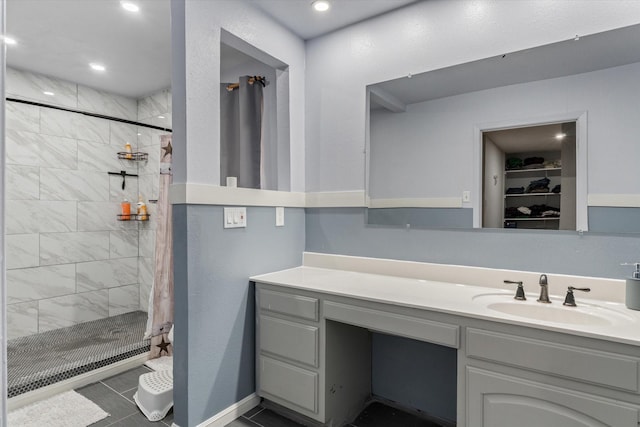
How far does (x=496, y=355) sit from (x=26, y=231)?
12.3 ft

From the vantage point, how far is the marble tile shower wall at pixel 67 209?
10.2 feet

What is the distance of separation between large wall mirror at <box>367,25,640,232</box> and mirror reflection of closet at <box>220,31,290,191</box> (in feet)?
2.03

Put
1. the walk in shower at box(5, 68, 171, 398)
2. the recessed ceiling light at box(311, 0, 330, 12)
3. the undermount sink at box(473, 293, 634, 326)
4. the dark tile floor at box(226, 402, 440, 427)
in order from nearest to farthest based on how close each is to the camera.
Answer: the undermount sink at box(473, 293, 634, 326) < the dark tile floor at box(226, 402, 440, 427) < the recessed ceiling light at box(311, 0, 330, 12) < the walk in shower at box(5, 68, 171, 398)

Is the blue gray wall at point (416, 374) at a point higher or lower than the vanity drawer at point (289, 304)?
lower

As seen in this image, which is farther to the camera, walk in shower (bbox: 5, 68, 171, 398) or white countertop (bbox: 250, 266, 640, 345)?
walk in shower (bbox: 5, 68, 171, 398)

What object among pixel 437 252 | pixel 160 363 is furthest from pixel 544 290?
pixel 160 363

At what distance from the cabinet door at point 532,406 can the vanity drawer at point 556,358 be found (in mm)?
62

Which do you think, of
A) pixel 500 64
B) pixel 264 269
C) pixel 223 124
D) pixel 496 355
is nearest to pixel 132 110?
pixel 223 124

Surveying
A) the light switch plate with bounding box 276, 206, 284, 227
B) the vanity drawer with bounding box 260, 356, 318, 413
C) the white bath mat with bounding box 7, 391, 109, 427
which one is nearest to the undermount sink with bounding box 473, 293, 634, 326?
the vanity drawer with bounding box 260, 356, 318, 413

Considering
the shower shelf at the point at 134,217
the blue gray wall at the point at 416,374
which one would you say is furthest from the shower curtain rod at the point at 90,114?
the blue gray wall at the point at 416,374

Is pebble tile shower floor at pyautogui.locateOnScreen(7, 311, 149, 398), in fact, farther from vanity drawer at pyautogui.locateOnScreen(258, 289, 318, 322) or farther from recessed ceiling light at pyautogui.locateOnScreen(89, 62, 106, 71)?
recessed ceiling light at pyautogui.locateOnScreen(89, 62, 106, 71)

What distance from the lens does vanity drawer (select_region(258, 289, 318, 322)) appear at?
6.04ft

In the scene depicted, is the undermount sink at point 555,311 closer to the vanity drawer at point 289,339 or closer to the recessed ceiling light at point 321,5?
the vanity drawer at point 289,339

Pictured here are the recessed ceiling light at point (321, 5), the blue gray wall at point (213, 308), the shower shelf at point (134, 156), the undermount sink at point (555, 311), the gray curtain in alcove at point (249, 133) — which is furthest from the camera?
the shower shelf at point (134, 156)
